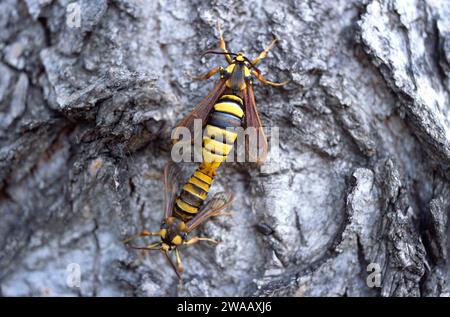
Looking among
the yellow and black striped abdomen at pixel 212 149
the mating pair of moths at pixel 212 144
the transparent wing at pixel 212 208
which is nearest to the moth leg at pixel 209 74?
the mating pair of moths at pixel 212 144

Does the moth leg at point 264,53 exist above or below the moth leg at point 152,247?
above

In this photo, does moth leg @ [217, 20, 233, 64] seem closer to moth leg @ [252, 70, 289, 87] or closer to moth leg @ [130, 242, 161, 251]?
moth leg @ [252, 70, 289, 87]

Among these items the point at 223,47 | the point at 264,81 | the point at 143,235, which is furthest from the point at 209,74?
the point at 143,235

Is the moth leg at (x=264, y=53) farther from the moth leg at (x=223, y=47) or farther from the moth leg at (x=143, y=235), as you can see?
the moth leg at (x=143, y=235)

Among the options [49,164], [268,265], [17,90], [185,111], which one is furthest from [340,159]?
[17,90]

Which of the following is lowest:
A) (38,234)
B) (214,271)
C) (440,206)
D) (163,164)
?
(214,271)

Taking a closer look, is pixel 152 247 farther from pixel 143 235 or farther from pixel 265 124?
pixel 265 124

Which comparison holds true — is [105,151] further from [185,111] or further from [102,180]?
[185,111]
